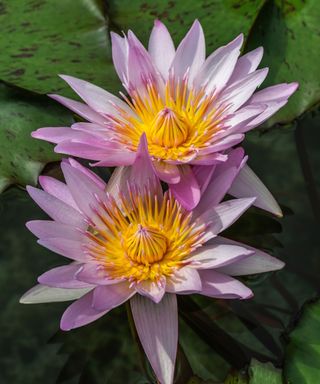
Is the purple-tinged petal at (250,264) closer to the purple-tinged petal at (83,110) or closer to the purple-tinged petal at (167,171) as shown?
the purple-tinged petal at (167,171)

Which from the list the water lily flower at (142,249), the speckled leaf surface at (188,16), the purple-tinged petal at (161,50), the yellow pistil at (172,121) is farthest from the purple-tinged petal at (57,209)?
the speckled leaf surface at (188,16)

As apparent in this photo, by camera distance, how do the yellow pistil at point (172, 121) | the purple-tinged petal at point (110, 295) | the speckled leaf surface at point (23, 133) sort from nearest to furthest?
the purple-tinged petal at point (110, 295) → the yellow pistil at point (172, 121) → the speckled leaf surface at point (23, 133)

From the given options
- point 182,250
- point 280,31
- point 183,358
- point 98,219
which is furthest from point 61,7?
point 183,358

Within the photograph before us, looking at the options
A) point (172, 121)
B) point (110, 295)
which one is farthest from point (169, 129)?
point (110, 295)

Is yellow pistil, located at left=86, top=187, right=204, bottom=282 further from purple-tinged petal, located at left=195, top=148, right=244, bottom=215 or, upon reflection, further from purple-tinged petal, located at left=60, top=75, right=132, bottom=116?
purple-tinged petal, located at left=60, top=75, right=132, bottom=116

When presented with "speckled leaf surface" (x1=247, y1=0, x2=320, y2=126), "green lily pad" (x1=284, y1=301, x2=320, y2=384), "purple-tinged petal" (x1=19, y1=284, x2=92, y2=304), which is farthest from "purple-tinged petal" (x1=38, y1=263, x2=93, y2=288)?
"speckled leaf surface" (x1=247, y1=0, x2=320, y2=126)

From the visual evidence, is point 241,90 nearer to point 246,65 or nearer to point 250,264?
point 246,65
